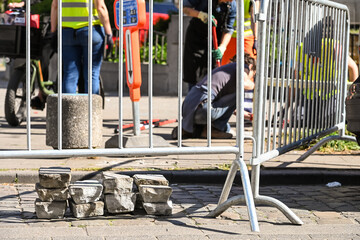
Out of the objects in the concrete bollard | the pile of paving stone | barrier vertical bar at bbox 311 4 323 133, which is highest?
barrier vertical bar at bbox 311 4 323 133

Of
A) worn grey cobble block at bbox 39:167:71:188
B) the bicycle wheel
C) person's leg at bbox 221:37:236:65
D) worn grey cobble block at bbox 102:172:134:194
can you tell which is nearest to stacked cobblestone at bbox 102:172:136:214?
worn grey cobble block at bbox 102:172:134:194

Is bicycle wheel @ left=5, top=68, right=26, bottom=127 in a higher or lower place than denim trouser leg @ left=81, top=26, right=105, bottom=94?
lower

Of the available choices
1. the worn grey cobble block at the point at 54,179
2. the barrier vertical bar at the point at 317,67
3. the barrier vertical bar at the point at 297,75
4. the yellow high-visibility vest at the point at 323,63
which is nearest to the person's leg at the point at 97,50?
the yellow high-visibility vest at the point at 323,63

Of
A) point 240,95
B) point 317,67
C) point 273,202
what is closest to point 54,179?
point 240,95

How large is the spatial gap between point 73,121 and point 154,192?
79.8 inches

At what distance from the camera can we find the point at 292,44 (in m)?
5.83

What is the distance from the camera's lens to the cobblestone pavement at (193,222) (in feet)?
15.2

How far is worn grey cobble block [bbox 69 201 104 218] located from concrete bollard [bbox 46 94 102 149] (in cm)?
175

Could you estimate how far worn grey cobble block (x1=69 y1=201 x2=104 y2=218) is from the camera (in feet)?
16.5

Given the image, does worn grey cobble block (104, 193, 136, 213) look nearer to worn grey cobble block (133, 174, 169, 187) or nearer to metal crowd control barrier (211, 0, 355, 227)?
worn grey cobble block (133, 174, 169, 187)

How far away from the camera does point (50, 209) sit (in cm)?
499

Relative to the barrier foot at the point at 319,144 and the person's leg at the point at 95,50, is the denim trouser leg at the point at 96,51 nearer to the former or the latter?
the person's leg at the point at 95,50

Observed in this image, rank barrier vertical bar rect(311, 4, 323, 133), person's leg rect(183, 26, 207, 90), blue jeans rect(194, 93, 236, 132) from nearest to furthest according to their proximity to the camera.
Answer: barrier vertical bar rect(311, 4, 323, 133)
blue jeans rect(194, 93, 236, 132)
person's leg rect(183, 26, 207, 90)

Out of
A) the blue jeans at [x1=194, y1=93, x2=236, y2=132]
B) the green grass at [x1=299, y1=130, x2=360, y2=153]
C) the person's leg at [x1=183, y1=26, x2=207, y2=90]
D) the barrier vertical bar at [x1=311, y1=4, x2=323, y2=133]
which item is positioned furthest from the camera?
the person's leg at [x1=183, y1=26, x2=207, y2=90]
